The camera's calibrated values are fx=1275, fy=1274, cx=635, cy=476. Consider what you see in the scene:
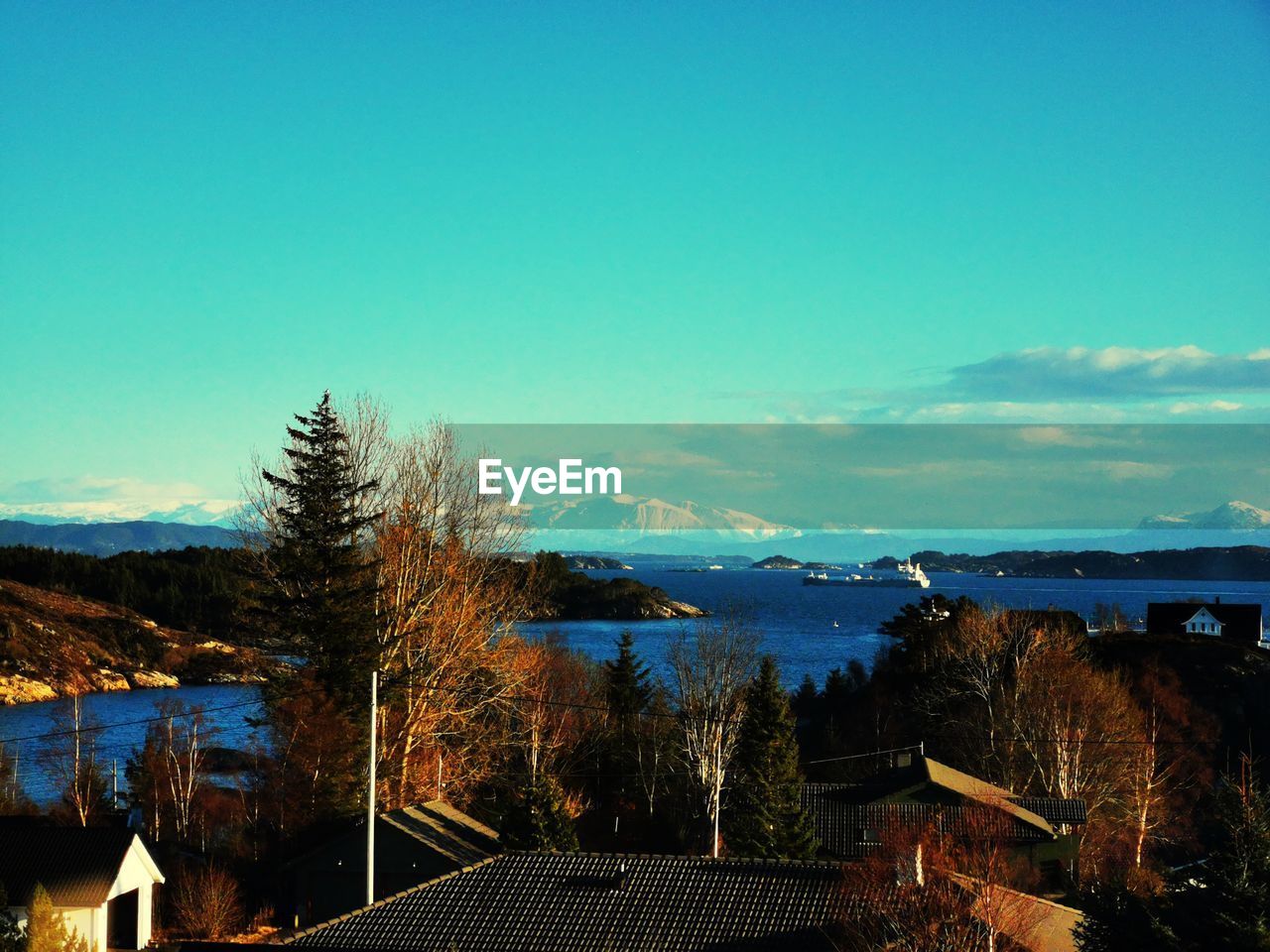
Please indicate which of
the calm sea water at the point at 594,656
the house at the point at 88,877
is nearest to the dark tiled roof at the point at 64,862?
the house at the point at 88,877

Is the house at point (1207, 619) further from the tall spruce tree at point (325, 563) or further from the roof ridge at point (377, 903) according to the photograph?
the roof ridge at point (377, 903)

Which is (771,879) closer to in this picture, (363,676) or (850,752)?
(363,676)

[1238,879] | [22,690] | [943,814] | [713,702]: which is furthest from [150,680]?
[1238,879]

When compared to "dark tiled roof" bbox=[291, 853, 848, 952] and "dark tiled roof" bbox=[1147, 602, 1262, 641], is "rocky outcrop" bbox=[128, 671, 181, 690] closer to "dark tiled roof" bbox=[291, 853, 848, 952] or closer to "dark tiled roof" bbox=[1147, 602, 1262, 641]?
"dark tiled roof" bbox=[1147, 602, 1262, 641]

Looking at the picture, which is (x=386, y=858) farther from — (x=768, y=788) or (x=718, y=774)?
(x=718, y=774)

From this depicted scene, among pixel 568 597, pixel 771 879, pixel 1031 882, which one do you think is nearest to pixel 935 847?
pixel 771 879
